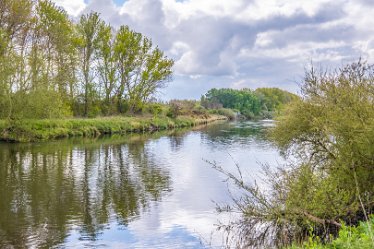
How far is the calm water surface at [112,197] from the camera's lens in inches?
388

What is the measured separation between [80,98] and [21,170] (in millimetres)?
26335

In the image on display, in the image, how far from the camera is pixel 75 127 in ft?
A: 120

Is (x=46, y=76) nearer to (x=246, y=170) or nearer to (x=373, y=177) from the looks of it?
(x=246, y=170)

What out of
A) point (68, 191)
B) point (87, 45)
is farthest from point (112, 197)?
point (87, 45)

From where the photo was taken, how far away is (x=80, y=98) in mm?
44031

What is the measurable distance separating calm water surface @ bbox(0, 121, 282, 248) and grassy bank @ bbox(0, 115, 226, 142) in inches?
200

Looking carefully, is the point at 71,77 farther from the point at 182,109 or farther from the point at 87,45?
the point at 182,109

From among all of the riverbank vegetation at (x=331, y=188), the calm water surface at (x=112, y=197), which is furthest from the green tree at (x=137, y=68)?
the riverbank vegetation at (x=331, y=188)

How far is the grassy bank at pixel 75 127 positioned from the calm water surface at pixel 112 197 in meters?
5.07

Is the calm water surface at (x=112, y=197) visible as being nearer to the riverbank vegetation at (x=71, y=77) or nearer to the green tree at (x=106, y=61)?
the riverbank vegetation at (x=71, y=77)

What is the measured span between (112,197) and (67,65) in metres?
25.3

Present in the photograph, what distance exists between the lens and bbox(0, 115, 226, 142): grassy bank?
29.7m

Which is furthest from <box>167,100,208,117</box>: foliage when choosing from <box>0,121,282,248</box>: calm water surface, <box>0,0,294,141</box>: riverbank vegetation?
<box>0,121,282,248</box>: calm water surface

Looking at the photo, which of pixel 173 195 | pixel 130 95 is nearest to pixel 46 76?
pixel 130 95
